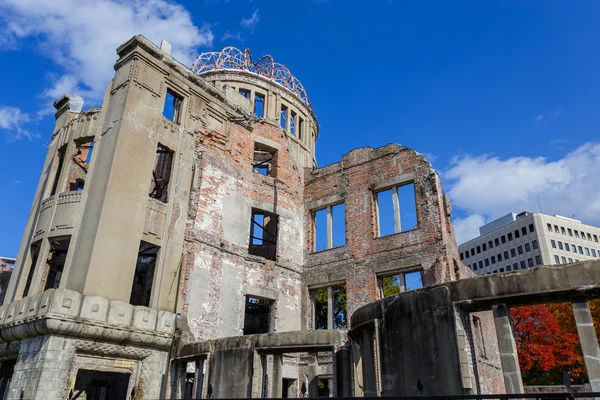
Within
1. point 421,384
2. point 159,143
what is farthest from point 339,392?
point 159,143

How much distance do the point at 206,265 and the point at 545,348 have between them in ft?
63.2

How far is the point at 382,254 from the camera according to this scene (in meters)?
17.0

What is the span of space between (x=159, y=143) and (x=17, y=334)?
7.37m

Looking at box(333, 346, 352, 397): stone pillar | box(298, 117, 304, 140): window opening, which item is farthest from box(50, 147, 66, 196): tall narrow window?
box(298, 117, 304, 140): window opening

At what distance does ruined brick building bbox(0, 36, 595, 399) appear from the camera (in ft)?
35.7

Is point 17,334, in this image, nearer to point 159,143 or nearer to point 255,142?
point 159,143

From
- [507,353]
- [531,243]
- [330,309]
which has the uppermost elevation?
[531,243]

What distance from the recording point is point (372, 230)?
17.6 m

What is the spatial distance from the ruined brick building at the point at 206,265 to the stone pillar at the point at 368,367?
1.6 inches

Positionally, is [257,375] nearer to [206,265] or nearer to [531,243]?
[206,265]

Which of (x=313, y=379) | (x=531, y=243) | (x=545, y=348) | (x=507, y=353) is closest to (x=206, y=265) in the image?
(x=313, y=379)

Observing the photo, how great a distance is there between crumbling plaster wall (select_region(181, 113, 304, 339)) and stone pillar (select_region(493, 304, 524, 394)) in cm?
1003

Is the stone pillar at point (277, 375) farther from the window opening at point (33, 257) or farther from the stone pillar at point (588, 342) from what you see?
the window opening at point (33, 257)

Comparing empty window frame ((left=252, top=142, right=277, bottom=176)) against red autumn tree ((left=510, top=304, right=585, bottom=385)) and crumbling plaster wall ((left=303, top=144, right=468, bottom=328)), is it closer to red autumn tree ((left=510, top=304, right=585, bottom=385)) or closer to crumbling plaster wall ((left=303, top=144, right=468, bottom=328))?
crumbling plaster wall ((left=303, top=144, right=468, bottom=328))
